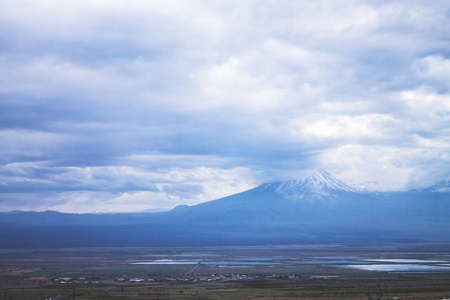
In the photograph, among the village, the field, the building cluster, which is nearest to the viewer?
the field

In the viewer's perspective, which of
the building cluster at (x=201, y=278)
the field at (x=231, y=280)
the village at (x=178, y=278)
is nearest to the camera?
the field at (x=231, y=280)

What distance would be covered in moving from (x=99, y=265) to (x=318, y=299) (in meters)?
63.4

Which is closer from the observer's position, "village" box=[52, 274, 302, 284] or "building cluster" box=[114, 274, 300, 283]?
"village" box=[52, 274, 302, 284]

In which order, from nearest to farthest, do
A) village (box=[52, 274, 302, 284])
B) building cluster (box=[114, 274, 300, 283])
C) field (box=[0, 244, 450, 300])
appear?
1. field (box=[0, 244, 450, 300])
2. village (box=[52, 274, 302, 284])
3. building cluster (box=[114, 274, 300, 283])

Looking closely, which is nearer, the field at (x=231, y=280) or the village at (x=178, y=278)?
the field at (x=231, y=280)

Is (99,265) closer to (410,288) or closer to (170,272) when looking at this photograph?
(170,272)

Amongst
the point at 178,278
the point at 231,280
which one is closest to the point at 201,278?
the point at 178,278

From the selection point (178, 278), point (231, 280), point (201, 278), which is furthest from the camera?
point (178, 278)

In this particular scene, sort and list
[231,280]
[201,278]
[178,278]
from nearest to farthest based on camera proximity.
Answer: [231,280]
[201,278]
[178,278]

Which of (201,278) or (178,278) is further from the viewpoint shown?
(178,278)

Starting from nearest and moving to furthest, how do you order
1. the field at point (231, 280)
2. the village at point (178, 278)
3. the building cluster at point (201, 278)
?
the field at point (231, 280) < the village at point (178, 278) < the building cluster at point (201, 278)

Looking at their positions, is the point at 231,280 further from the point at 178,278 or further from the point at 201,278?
the point at 178,278

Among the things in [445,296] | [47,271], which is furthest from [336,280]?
[47,271]

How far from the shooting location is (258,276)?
84.1m
